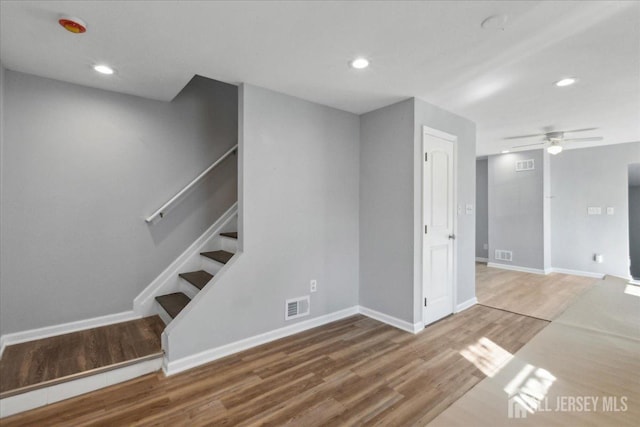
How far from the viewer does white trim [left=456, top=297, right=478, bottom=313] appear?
3631 mm

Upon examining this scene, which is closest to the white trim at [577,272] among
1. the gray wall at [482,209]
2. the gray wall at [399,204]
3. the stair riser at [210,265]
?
the gray wall at [482,209]

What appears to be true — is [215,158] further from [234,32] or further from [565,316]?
[565,316]

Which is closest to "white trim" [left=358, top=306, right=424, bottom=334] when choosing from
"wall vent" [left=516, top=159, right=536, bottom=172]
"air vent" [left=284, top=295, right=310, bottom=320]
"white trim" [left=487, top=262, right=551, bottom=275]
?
"air vent" [left=284, top=295, right=310, bottom=320]

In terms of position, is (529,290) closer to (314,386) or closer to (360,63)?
(314,386)

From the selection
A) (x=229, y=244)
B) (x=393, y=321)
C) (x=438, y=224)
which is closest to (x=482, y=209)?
(x=438, y=224)

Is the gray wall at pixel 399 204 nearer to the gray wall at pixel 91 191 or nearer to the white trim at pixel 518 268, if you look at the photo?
the gray wall at pixel 91 191

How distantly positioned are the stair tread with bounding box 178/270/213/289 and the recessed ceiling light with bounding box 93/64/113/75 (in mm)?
1975

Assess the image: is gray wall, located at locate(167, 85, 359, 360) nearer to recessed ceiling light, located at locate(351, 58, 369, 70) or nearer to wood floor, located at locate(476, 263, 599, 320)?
recessed ceiling light, located at locate(351, 58, 369, 70)

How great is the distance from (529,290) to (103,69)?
232 inches

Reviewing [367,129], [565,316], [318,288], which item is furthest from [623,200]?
[318,288]

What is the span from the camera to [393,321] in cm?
321

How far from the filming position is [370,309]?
3.47 metres

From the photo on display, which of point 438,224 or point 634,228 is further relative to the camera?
point 634,228

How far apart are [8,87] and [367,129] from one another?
331cm
